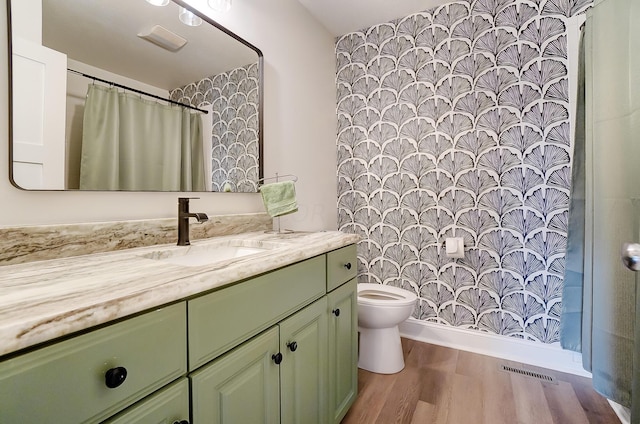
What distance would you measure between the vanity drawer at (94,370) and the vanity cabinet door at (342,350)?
0.72 m

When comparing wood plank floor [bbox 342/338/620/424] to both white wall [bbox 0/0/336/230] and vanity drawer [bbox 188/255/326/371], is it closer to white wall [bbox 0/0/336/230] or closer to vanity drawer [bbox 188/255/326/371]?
vanity drawer [bbox 188/255/326/371]

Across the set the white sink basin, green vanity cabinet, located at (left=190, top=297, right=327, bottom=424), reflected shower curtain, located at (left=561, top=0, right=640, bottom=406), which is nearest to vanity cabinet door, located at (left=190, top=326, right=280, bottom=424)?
green vanity cabinet, located at (left=190, top=297, right=327, bottom=424)

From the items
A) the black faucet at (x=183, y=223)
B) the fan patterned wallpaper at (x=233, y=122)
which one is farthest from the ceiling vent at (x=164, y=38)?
the black faucet at (x=183, y=223)

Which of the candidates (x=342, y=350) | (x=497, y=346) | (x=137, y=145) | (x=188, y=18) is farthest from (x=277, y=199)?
(x=497, y=346)

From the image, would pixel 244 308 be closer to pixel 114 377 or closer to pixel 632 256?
pixel 114 377

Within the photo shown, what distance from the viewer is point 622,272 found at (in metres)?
1.05

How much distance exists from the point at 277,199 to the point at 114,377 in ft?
3.57

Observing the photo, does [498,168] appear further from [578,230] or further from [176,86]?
[176,86]

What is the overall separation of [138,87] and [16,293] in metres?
0.90

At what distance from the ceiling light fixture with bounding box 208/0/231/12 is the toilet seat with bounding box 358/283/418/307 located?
171cm

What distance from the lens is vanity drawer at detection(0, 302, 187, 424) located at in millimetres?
427

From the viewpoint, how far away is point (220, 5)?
147 centimetres

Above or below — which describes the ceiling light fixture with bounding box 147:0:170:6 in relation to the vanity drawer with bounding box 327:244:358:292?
above

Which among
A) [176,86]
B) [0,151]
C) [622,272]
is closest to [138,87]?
[176,86]
